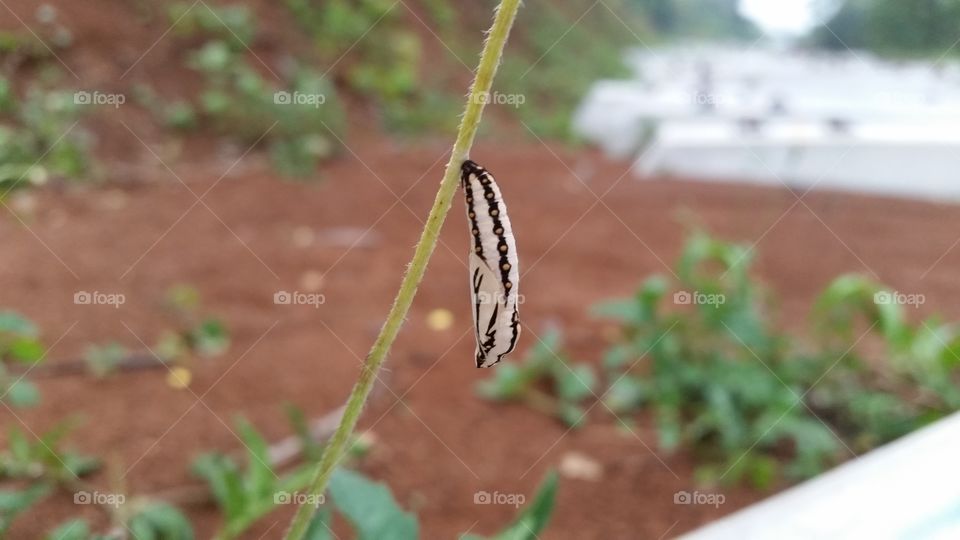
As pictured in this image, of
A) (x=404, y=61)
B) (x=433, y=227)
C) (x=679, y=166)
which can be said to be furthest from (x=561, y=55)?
(x=433, y=227)

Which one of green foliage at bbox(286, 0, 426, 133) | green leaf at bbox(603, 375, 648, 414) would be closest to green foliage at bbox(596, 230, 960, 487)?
green leaf at bbox(603, 375, 648, 414)

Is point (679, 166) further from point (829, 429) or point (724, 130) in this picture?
point (829, 429)

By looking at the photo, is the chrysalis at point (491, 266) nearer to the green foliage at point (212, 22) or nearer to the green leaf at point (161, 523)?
the green leaf at point (161, 523)

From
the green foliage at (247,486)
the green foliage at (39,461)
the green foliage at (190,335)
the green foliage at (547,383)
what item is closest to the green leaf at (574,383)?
the green foliage at (547,383)

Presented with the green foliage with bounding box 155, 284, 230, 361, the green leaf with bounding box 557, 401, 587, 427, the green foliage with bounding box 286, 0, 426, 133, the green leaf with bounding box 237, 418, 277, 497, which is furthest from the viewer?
the green foliage with bounding box 286, 0, 426, 133

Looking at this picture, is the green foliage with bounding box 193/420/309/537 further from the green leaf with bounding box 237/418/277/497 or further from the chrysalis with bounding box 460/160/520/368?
the chrysalis with bounding box 460/160/520/368
